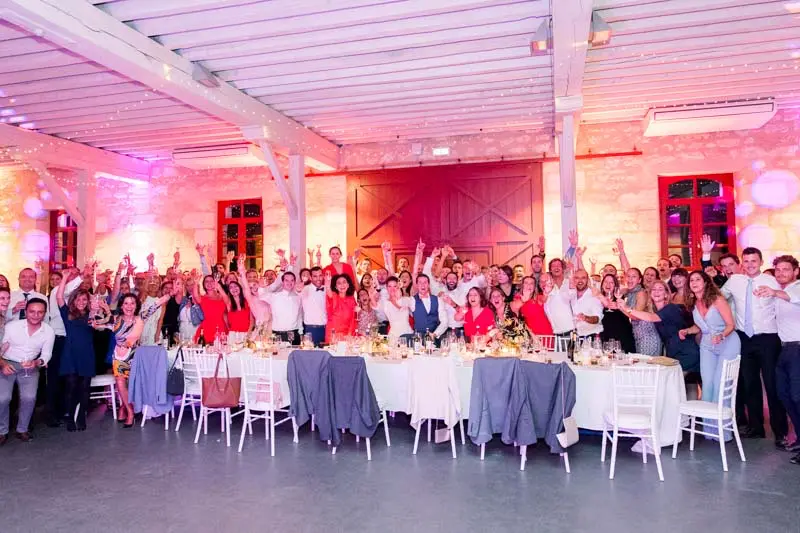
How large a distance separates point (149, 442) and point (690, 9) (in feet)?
19.6

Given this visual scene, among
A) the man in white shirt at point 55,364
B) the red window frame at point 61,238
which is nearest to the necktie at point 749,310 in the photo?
the man in white shirt at point 55,364

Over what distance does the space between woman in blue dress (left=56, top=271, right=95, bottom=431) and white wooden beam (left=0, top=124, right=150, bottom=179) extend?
3.69 metres

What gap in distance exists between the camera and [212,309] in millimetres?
6391

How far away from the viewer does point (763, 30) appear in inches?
210

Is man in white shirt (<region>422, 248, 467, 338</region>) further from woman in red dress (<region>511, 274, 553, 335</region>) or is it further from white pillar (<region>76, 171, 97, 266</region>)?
white pillar (<region>76, 171, 97, 266</region>)

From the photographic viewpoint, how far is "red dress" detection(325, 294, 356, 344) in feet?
20.2

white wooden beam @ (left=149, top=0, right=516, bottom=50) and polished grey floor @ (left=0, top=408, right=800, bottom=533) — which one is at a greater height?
white wooden beam @ (left=149, top=0, right=516, bottom=50)

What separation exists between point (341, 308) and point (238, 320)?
1.27 m

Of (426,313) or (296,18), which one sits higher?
(296,18)

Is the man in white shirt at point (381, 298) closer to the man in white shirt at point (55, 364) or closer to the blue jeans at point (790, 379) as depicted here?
the man in white shirt at point (55, 364)

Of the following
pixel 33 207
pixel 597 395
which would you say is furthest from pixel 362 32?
pixel 33 207

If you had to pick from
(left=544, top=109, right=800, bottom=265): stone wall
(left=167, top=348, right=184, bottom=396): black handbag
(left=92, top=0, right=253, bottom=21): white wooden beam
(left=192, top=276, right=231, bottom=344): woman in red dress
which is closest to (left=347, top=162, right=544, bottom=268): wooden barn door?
(left=544, top=109, right=800, bottom=265): stone wall

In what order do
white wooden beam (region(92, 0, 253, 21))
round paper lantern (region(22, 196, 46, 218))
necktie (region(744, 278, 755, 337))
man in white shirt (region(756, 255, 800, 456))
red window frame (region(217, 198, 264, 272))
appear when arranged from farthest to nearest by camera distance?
round paper lantern (region(22, 196, 46, 218)), red window frame (region(217, 198, 264, 272)), necktie (region(744, 278, 755, 337)), white wooden beam (region(92, 0, 253, 21)), man in white shirt (region(756, 255, 800, 456))

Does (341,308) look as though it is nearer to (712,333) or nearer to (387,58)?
(387,58)
